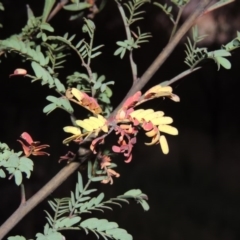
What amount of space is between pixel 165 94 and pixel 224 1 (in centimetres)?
10

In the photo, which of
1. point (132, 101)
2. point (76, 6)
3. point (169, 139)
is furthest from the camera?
point (169, 139)

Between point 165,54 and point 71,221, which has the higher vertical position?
point 165,54

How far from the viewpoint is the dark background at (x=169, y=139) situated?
1.35 metres

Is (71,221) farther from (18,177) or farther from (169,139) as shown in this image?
(169,139)

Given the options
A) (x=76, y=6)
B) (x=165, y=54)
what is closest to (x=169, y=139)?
(x=76, y=6)

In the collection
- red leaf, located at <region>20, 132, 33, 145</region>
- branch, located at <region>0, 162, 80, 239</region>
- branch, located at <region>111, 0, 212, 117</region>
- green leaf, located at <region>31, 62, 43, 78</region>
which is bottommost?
branch, located at <region>0, 162, 80, 239</region>

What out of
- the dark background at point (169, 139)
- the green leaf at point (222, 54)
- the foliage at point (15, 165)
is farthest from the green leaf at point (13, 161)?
the dark background at point (169, 139)

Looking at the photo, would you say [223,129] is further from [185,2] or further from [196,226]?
[185,2]

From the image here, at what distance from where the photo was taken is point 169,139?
1635mm

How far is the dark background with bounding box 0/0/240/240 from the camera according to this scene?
1.35 meters

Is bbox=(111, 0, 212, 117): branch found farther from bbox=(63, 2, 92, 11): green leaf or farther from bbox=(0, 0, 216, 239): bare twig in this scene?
bbox=(63, 2, 92, 11): green leaf

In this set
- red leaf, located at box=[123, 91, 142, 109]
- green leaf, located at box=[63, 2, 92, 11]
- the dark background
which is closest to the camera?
red leaf, located at box=[123, 91, 142, 109]

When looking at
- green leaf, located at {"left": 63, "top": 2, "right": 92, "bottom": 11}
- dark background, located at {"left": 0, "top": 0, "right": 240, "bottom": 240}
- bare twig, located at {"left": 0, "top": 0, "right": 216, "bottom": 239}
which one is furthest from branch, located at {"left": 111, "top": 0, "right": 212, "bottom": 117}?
dark background, located at {"left": 0, "top": 0, "right": 240, "bottom": 240}

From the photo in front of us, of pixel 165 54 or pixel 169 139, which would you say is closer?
pixel 165 54
